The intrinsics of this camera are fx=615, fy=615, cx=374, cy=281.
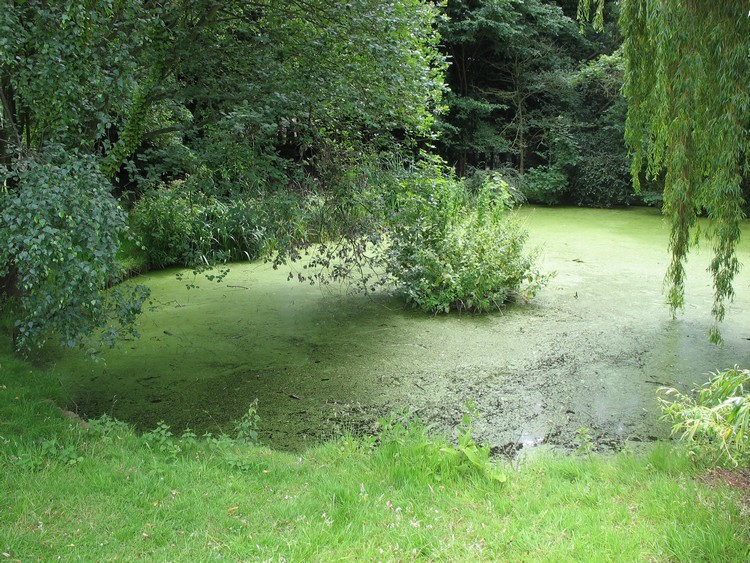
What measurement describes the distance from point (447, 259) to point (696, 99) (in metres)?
2.57

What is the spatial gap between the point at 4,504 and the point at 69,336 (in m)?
0.79

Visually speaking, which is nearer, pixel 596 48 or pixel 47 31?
pixel 47 31

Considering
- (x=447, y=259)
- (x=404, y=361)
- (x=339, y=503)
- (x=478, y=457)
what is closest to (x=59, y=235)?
(x=339, y=503)

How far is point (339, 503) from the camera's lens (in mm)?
2318

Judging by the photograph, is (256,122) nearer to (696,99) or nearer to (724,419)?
(696,99)

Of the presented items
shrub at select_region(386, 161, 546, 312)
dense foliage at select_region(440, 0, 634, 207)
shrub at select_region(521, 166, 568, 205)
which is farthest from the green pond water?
dense foliage at select_region(440, 0, 634, 207)

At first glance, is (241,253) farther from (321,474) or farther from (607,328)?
(321,474)

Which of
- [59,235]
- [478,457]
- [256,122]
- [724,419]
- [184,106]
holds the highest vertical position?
[184,106]

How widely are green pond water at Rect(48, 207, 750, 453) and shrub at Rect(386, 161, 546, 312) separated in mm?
194

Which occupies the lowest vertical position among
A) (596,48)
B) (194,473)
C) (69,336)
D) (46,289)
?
(194,473)

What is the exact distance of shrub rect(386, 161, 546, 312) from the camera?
5.10 metres

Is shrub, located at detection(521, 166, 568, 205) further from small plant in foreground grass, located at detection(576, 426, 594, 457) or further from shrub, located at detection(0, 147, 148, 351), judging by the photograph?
shrub, located at detection(0, 147, 148, 351)

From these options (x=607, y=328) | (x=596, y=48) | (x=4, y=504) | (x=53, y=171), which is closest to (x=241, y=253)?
(x=607, y=328)

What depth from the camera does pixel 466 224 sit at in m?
5.88
